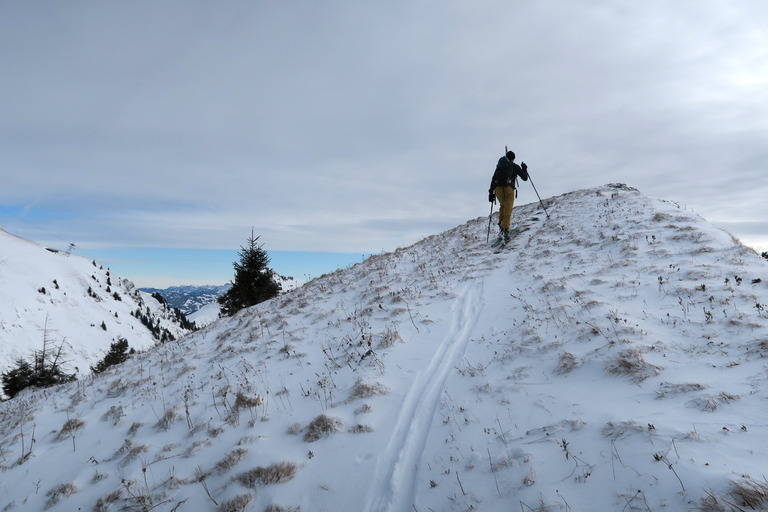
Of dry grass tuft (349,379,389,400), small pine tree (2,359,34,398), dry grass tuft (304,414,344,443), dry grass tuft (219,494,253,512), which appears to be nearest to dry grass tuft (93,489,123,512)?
dry grass tuft (219,494,253,512)

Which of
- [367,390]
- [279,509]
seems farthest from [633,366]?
[279,509]

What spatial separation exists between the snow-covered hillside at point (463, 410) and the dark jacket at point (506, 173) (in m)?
5.33

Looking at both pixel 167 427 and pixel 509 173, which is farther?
pixel 509 173

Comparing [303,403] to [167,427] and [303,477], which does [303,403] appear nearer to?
[303,477]

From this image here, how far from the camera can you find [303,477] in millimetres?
4324

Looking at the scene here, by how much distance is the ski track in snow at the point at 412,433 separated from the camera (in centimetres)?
392

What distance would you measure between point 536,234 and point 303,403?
44.1 ft

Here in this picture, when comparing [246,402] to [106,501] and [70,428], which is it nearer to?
[106,501]

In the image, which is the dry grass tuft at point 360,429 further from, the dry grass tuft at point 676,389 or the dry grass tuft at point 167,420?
the dry grass tuft at point 676,389

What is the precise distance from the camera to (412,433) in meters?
4.80

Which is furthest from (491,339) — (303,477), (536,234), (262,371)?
(536,234)

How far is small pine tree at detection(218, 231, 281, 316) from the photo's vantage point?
27453 mm

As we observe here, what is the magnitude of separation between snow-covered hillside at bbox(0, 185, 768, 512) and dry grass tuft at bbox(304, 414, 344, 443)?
1.3 inches

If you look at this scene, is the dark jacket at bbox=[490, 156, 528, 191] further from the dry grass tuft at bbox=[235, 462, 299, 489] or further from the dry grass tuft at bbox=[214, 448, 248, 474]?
the dry grass tuft at bbox=[214, 448, 248, 474]
